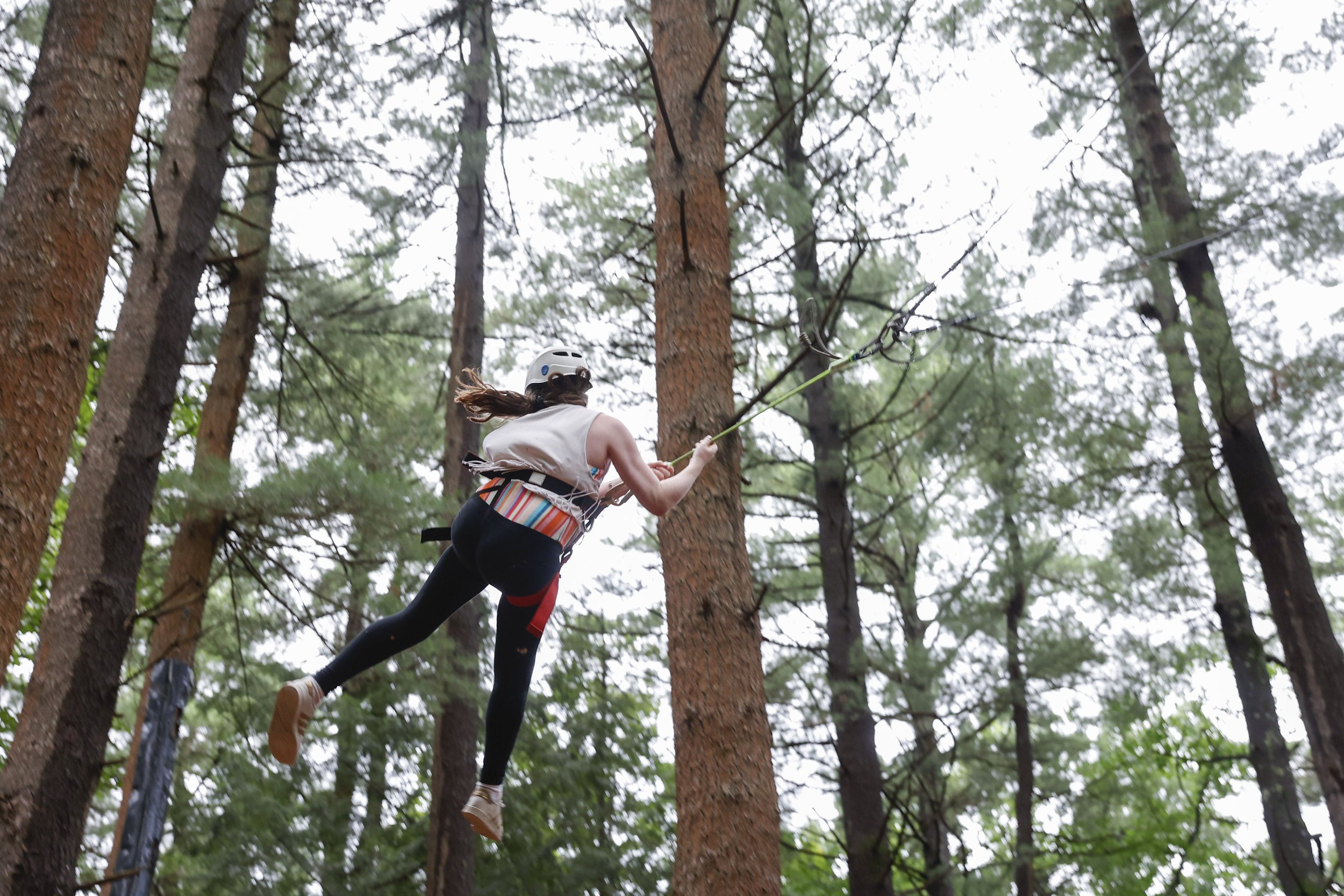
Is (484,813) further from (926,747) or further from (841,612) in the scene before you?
(926,747)

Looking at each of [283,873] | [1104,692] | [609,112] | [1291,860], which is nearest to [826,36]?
[609,112]

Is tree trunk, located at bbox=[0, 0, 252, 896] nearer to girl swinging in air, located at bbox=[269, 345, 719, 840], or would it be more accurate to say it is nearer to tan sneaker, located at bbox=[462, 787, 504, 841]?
girl swinging in air, located at bbox=[269, 345, 719, 840]

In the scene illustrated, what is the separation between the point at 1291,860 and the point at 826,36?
7351 millimetres

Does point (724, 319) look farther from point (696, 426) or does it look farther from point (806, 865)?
point (806, 865)

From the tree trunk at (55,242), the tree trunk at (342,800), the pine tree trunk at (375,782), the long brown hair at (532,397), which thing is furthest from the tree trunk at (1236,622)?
the pine tree trunk at (375,782)

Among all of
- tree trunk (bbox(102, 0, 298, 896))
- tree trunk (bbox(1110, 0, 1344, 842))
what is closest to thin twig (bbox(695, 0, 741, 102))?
tree trunk (bbox(102, 0, 298, 896))

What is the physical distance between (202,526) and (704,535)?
4.41 metres

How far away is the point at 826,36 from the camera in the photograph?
897cm

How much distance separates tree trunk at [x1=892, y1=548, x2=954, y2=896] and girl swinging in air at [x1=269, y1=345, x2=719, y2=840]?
5717 mm

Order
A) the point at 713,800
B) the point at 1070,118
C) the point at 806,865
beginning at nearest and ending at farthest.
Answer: the point at 713,800 → the point at 1070,118 → the point at 806,865

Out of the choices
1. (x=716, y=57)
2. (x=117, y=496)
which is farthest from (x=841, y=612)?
(x=117, y=496)

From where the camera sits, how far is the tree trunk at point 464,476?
7949 millimetres

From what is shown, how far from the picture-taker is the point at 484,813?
3326mm

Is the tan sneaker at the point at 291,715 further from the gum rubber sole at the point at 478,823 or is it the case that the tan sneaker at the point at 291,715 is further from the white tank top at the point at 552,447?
the white tank top at the point at 552,447
